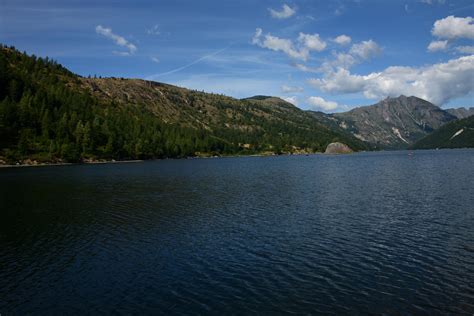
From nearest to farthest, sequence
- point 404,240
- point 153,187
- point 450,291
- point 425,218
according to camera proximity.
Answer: point 450,291, point 404,240, point 425,218, point 153,187

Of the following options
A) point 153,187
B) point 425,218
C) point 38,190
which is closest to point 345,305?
point 425,218

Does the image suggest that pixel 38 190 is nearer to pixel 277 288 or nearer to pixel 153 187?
pixel 153 187

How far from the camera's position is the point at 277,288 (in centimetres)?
2927

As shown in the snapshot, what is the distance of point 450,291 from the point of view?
2767 cm

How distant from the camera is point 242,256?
38188mm

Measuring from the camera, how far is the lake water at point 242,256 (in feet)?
88.8

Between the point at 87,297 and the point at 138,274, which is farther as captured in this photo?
the point at 138,274

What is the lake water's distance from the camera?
27.1 meters

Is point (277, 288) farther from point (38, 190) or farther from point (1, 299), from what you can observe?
point (38, 190)

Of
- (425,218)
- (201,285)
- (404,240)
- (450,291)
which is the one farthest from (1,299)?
(425,218)

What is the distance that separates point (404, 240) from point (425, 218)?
44.6 feet

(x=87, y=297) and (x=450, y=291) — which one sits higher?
(x=450, y=291)

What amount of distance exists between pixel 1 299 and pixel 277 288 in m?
21.3

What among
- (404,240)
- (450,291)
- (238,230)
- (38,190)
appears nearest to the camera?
(450,291)
